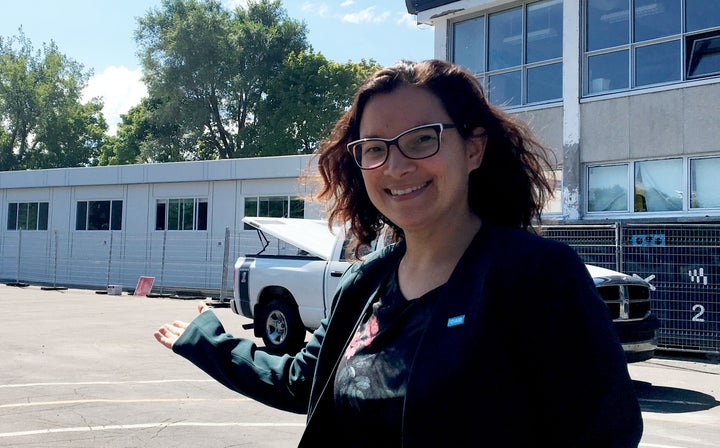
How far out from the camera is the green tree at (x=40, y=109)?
165ft

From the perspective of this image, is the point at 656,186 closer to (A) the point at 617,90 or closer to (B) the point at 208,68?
(A) the point at 617,90

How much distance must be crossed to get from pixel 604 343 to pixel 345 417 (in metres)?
0.66

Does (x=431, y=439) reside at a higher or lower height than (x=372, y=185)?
lower

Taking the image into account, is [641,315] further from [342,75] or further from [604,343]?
[342,75]

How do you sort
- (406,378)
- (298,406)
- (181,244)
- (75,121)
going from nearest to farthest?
(406,378)
(298,406)
(181,244)
(75,121)

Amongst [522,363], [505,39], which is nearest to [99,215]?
[505,39]

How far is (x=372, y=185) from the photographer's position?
1961 millimetres

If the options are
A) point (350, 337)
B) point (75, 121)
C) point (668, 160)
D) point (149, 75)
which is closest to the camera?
point (350, 337)

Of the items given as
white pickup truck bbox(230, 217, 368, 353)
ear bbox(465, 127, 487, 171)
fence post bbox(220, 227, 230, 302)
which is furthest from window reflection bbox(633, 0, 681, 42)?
ear bbox(465, 127, 487, 171)

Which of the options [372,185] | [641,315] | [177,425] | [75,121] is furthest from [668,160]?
[75,121]

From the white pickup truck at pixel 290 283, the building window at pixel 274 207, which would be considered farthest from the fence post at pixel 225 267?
the white pickup truck at pixel 290 283

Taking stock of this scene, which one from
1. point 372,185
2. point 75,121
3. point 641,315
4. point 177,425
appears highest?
point 75,121

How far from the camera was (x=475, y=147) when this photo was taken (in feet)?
6.31

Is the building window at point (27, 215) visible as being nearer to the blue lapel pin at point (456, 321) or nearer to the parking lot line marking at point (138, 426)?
the parking lot line marking at point (138, 426)
